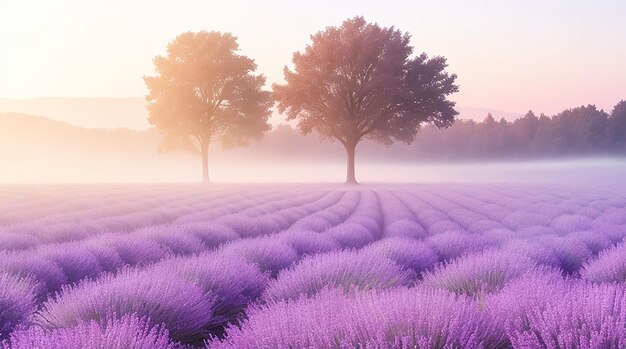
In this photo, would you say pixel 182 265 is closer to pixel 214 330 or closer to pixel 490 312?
pixel 214 330

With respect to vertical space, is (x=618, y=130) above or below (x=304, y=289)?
above

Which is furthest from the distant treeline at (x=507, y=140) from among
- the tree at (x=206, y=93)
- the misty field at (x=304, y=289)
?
the misty field at (x=304, y=289)

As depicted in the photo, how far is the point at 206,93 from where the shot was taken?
109 ft

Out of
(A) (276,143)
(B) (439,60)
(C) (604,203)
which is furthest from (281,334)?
(A) (276,143)

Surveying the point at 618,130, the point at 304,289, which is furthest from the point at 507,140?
the point at 304,289

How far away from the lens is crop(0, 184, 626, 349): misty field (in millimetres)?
2178

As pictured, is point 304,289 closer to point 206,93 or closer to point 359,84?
point 359,84

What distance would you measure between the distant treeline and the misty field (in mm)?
58406

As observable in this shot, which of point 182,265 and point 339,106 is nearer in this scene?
point 182,265

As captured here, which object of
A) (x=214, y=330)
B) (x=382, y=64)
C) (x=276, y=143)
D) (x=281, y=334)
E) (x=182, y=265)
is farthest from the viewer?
(x=276, y=143)

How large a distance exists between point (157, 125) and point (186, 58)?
4.59 m

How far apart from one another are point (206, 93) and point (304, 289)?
30.7 meters

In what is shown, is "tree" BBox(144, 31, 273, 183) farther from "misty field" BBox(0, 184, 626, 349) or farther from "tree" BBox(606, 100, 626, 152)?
"tree" BBox(606, 100, 626, 152)

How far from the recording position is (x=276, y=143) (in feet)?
259
